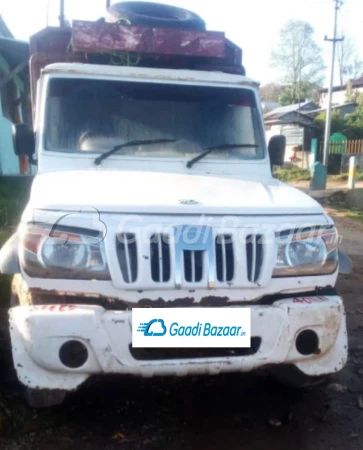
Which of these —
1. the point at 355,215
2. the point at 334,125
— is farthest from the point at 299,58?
the point at 355,215

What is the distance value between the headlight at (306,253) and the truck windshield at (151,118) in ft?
4.11

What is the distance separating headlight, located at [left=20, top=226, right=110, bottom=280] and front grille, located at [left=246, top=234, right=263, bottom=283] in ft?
2.31

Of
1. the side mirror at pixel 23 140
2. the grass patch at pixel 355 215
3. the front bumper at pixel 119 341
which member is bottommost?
the grass patch at pixel 355 215

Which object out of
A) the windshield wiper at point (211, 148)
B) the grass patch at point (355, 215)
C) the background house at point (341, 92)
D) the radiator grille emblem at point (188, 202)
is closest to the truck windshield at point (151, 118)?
the windshield wiper at point (211, 148)

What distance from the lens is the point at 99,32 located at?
427 cm

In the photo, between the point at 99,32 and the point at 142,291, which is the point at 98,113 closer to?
the point at 99,32

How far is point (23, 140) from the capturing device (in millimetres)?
3906

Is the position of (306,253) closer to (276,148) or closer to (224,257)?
(224,257)

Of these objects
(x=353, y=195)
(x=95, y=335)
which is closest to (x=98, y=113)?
(x=95, y=335)

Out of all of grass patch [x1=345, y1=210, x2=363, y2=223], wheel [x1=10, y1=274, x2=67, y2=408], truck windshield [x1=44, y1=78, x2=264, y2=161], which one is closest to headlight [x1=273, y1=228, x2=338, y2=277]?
wheel [x1=10, y1=274, x2=67, y2=408]

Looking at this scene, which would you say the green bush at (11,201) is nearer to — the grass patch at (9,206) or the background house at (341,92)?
the grass patch at (9,206)

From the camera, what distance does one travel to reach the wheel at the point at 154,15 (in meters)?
4.76

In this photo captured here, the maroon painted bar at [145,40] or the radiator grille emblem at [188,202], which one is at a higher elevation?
the maroon painted bar at [145,40]

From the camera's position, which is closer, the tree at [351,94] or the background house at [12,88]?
the background house at [12,88]
